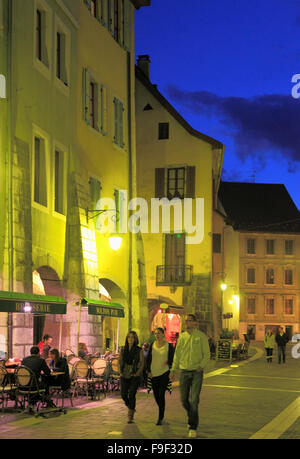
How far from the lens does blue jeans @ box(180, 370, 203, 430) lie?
10742mm

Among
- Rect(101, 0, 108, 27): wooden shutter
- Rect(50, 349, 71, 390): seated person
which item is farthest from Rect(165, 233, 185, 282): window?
Rect(50, 349, 71, 390): seated person

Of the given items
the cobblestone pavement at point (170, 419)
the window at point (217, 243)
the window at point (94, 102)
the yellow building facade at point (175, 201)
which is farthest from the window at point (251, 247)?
the cobblestone pavement at point (170, 419)

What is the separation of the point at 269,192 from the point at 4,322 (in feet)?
214

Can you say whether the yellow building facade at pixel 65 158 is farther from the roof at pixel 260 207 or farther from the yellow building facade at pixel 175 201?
the roof at pixel 260 207

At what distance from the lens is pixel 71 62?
898 inches

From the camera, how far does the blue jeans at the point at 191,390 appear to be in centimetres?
1074

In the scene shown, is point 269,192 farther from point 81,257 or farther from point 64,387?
point 64,387

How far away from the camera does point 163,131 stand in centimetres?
4003

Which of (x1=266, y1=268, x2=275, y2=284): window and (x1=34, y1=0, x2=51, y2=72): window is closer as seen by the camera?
(x1=34, y1=0, x2=51, y2=72): window

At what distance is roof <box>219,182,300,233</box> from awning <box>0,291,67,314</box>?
5886cm

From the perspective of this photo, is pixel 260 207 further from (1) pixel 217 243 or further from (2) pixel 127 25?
(2) pixel 127 25

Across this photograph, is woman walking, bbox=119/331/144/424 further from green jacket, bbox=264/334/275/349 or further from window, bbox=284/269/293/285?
window, bbox=284/269/293/285

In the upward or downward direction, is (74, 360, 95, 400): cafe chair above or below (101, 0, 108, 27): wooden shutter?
below
